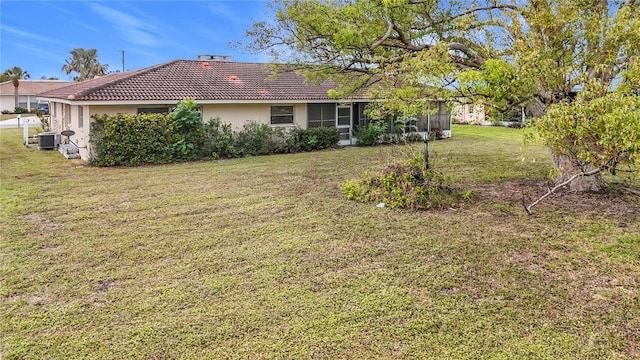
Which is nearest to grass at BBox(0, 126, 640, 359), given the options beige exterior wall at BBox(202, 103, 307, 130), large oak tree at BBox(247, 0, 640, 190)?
large oak tree at BBox(247, 0, 640, 190)

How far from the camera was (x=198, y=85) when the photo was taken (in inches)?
707

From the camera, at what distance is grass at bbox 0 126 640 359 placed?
3.88 meters

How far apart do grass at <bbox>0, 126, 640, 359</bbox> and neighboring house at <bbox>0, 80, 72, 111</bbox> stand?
49445mm

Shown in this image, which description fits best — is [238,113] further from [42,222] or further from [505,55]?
[505,55]

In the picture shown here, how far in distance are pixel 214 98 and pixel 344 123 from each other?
6.87 meters

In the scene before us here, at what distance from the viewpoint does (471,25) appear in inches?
390

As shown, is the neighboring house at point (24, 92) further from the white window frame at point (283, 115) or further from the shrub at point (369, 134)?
the shrub at point (369, 134)

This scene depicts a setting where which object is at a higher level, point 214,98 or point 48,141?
point 214,98

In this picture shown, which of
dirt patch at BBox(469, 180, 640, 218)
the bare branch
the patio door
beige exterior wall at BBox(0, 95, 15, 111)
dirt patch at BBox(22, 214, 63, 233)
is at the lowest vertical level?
dirt patch at BBox(22, 214, 63, 233)

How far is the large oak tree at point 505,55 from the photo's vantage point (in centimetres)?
572

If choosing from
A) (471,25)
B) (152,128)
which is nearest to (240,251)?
(471,25)

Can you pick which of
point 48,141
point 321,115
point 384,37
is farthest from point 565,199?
point 48,141

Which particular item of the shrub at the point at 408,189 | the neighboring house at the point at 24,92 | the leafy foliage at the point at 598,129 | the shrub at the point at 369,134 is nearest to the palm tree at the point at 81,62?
the neighboring house at the point at 24,92

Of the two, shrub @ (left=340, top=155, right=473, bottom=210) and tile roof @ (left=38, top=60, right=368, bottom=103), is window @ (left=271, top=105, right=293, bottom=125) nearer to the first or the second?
tile roof @ (left=38, top=60, right=368, bottom=103)
